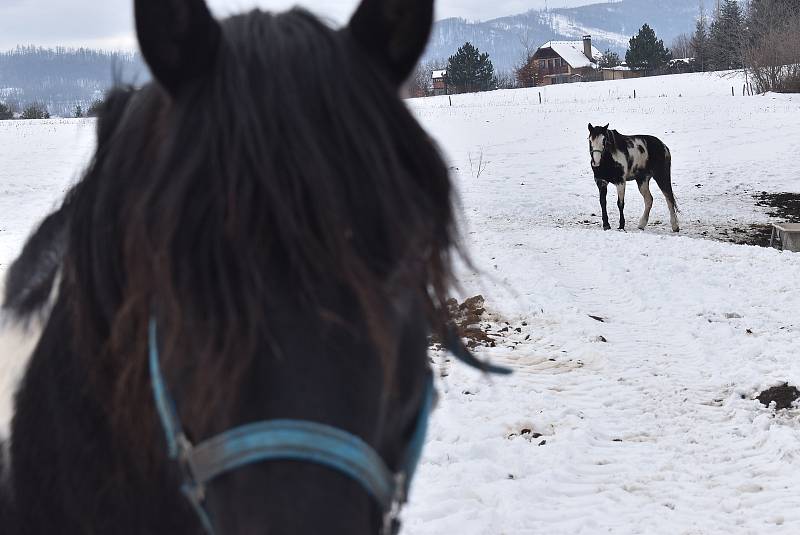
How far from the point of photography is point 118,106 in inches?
54.8

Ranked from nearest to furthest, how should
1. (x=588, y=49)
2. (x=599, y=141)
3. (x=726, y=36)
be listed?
(x=599, y=141)
(x=726, y=36)
(x=588, y=49)

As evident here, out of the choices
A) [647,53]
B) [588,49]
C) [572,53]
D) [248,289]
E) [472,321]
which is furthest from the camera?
[588,49]

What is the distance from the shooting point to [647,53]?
6153cm

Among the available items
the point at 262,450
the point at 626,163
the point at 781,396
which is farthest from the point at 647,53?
the point at 262,450

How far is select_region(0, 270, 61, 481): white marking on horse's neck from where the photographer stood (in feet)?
4.61

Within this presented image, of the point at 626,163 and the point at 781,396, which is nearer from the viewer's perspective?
the point at 781,396

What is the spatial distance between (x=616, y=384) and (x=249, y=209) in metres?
5.59

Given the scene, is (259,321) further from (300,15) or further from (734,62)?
(734,62)

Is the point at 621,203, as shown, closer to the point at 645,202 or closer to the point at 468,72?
the point at 645,202

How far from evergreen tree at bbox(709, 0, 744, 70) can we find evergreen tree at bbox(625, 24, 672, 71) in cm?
429

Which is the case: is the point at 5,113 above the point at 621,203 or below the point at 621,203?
above

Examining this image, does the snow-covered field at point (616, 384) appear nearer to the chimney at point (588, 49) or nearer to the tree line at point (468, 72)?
the tree line at point (468, 72)

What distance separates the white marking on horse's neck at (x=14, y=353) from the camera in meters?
1.41

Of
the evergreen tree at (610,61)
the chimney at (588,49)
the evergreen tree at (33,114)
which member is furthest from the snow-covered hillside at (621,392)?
the chimney at (588,49)
